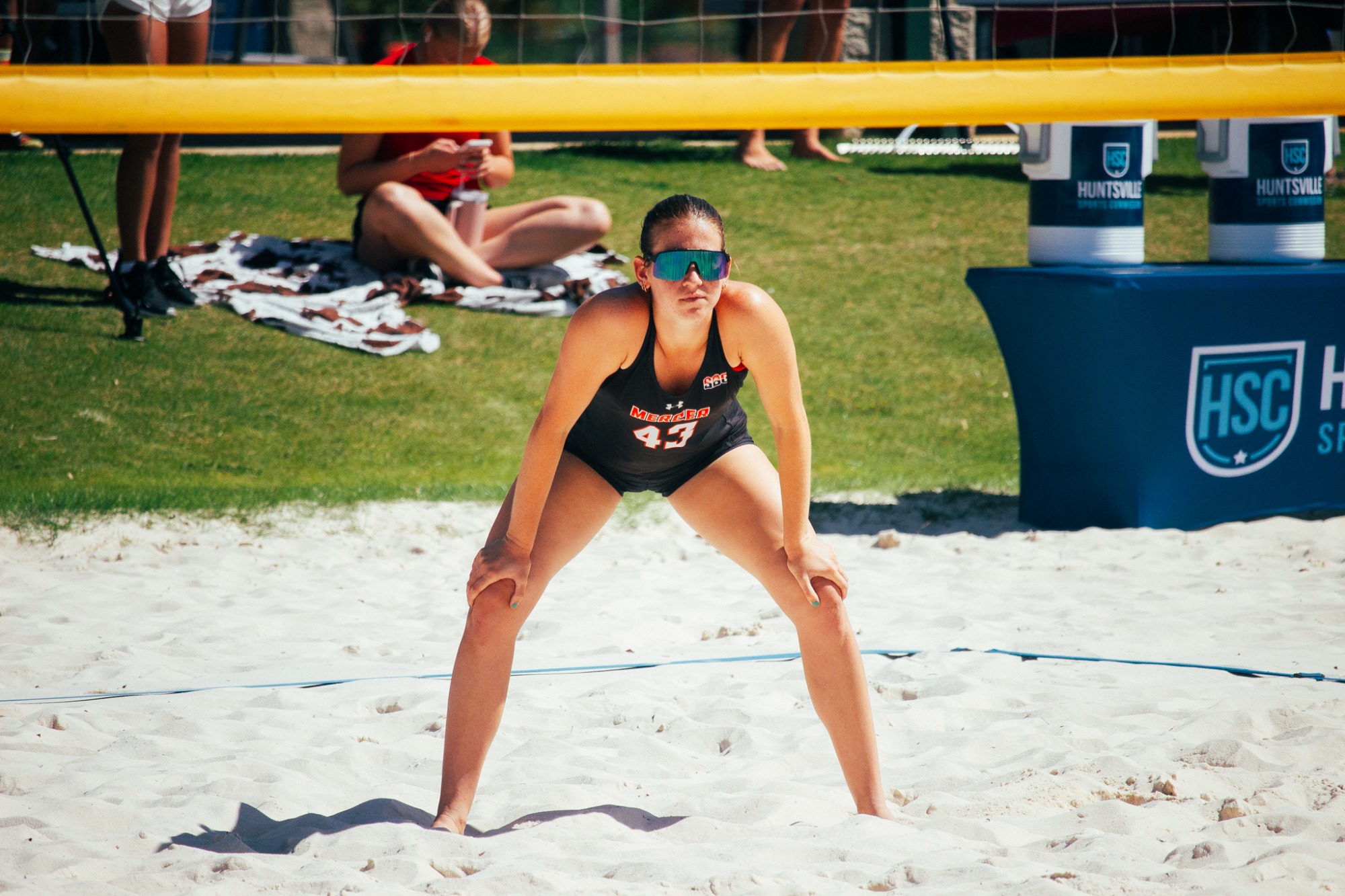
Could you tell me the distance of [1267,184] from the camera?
4754mm

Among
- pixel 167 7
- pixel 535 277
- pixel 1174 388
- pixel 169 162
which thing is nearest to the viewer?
pixel 1174 388

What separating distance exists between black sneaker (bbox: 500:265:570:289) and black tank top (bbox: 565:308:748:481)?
437cm

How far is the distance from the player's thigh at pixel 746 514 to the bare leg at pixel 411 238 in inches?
163

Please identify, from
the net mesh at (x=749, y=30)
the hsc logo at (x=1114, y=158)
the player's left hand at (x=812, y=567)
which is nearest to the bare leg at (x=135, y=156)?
the net mesh at (x=749, y=30)

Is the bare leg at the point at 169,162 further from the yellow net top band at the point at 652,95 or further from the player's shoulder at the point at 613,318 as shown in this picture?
the player's shoulder at the point at 613,318

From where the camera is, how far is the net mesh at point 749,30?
832cm

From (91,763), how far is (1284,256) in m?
4.65

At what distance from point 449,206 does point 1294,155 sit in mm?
4058

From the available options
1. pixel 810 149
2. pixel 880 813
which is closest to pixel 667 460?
pixel 880 813

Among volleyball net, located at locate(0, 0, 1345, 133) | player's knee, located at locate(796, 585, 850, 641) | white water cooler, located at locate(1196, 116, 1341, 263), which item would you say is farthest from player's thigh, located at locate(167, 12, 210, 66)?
player's knee, located at locate(796, 585, 850, 641)

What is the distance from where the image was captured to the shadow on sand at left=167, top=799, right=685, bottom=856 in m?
2.25

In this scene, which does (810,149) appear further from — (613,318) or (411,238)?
(613,318)

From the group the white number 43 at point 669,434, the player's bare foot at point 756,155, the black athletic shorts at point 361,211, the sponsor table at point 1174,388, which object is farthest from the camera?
the player's bare foot at point 756,155

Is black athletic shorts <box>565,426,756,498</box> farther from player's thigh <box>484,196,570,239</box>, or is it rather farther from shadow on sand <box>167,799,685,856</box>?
player's thigh <box>484,196,570,239</box>
